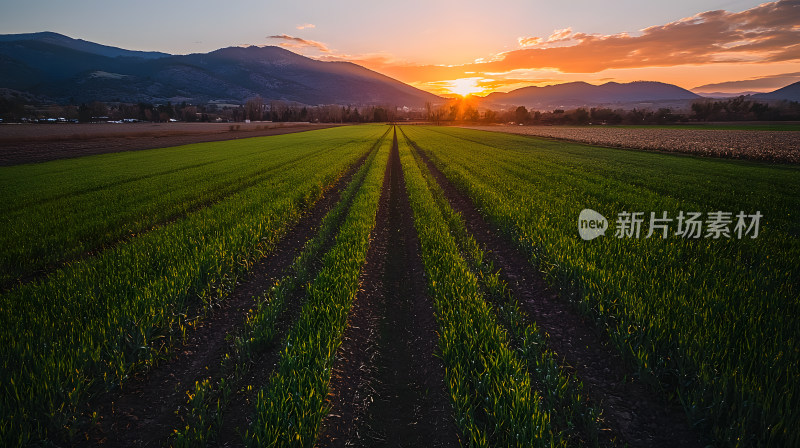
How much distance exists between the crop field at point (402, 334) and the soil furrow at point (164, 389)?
0.03 m

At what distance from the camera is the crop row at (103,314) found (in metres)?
3.87

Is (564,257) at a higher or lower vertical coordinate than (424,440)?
higher

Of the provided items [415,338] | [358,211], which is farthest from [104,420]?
[358,211]

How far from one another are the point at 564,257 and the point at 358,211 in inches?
315

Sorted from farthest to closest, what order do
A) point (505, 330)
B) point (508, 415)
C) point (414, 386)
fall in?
point (505, 330) < point (414, 386) < point (508, 415)

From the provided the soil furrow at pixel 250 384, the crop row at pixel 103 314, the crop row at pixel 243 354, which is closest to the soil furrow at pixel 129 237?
the crop row at pixel 103 314

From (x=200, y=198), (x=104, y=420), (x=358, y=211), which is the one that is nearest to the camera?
(x=104, y=420)

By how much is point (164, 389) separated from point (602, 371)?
6100 millimetres

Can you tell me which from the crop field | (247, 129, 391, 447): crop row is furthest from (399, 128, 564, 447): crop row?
(247, 129, 391, 447): crop row

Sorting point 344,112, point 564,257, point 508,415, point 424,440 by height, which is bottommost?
point 424,440

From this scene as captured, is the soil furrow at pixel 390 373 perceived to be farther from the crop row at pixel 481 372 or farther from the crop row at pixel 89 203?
the crop row at pixel 89 203

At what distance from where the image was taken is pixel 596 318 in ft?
19.4

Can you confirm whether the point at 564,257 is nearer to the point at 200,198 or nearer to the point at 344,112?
the point at 200,198

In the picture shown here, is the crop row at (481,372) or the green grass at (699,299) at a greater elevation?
the green grass at (699,299)
